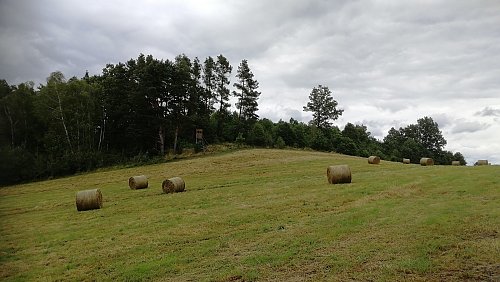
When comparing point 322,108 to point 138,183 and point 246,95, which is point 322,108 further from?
point 138,183

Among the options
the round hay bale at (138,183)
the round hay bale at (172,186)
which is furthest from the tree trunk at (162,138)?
the round hay bale at (172,186)

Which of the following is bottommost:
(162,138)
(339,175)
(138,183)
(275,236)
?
(275,236)

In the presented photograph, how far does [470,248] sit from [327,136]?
74.7 metres

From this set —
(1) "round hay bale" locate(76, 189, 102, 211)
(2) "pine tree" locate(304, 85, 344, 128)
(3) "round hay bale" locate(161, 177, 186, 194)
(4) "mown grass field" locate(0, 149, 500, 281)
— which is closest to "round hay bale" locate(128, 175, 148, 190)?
(3) "round hay bale" locate(161, 177, 186, 194)

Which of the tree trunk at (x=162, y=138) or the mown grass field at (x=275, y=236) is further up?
the tree trunk at (x=162, y=138)

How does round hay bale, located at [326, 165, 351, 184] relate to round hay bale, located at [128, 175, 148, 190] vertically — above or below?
above

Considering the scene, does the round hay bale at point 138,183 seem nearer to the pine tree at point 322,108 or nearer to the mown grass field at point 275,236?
the mown grass field at point 275,236

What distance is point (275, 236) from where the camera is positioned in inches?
474

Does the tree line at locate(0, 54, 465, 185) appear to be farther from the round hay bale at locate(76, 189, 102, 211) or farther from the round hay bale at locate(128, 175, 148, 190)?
the round hay bale at locate(76, 189, 102, 211)

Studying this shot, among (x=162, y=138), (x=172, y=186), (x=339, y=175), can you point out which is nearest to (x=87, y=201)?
(x=172, y=186)

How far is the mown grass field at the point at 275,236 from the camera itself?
28.8 feet

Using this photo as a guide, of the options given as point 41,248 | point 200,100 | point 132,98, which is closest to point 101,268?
point 41,248

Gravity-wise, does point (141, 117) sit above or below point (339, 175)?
above

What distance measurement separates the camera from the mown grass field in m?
8.79
